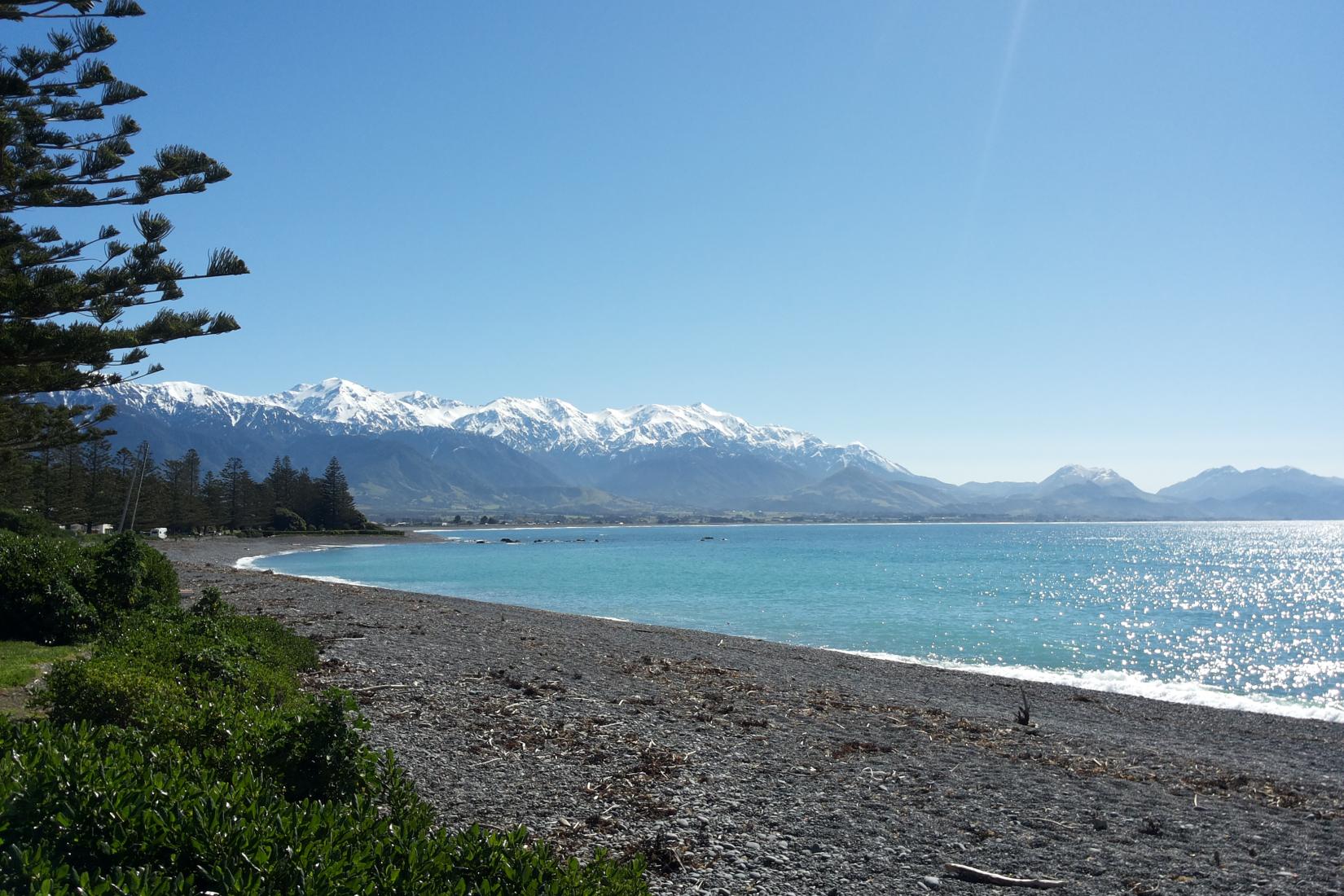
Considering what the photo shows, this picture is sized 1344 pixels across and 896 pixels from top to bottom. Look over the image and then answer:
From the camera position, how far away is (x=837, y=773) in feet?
28.4

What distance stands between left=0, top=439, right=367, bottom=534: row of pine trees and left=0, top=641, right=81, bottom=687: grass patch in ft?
93.8

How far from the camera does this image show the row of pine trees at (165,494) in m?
62.0

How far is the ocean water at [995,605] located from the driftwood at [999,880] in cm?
1587

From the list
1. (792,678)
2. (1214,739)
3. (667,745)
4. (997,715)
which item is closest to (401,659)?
(667,745)

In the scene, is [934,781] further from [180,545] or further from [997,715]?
[180,545]

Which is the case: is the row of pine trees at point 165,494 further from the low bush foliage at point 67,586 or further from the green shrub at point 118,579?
the green shrub at point 118,579

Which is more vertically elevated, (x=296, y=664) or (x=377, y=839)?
(x=377, y=839)

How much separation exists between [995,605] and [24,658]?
40.0 metres

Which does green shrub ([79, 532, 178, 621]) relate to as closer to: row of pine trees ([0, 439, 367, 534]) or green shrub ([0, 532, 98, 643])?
green shrub ([0, 532, 98, 643])

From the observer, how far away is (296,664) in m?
11.8

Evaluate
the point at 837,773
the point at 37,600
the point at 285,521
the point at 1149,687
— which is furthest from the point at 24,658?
the point at 285,521

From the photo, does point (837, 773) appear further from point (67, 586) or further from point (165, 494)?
point (165, 494)

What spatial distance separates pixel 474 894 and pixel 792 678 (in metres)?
13.7

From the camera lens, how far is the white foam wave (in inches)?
719
